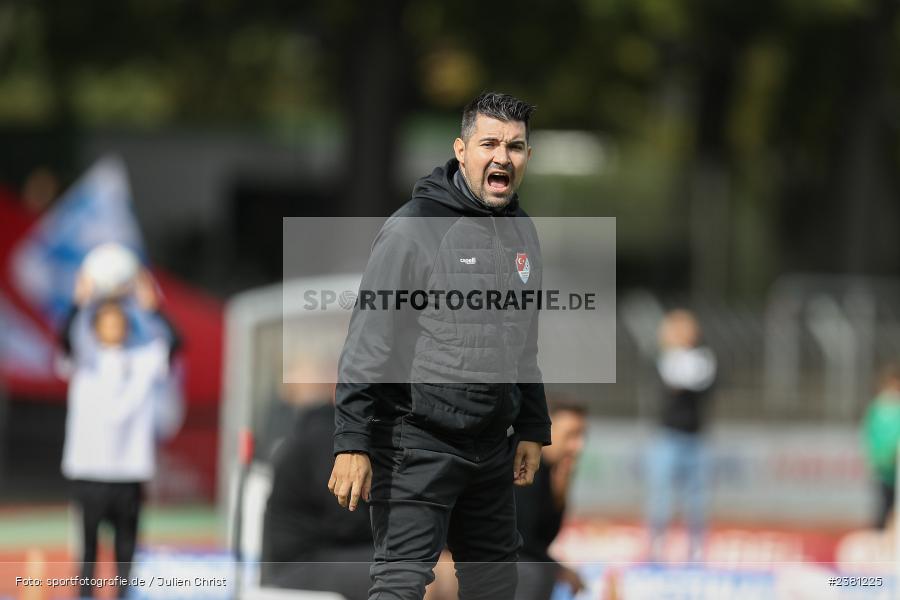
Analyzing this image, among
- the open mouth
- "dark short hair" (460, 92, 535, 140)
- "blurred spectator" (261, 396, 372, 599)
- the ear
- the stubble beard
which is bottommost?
"blurred spectator" (261, 396, 372, 599)

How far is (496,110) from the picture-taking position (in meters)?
5.00

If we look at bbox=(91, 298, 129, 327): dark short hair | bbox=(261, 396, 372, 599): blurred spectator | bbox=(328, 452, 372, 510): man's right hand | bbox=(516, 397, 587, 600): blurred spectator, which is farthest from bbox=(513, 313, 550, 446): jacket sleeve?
bbox=(91, 298, 129, 327): dark short hair

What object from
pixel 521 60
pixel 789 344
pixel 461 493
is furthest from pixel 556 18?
pixel 461 493

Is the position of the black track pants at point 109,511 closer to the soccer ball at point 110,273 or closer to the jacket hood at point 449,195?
the soccer ball at point 110,273

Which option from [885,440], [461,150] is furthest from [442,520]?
[885,440]

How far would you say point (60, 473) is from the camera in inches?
678

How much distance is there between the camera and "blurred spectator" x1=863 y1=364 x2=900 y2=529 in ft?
39.8

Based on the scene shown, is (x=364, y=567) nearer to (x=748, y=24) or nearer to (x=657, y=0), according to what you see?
(x=657, y=0)

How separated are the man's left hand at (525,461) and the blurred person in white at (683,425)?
7865 millimetres

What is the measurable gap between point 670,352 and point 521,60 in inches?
230

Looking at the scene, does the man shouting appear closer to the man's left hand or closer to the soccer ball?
the man's left hand

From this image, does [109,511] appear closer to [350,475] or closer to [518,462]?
[518,462]

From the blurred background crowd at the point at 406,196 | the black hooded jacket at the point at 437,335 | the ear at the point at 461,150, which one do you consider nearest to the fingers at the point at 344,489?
the black hooded jacket at the point at 437,335

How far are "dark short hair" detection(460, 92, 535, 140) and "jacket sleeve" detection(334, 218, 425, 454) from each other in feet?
1.30
